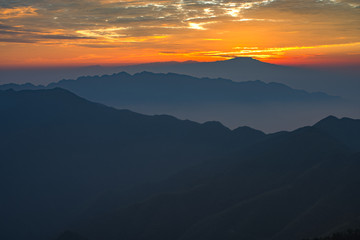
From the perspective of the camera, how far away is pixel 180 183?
396 feet

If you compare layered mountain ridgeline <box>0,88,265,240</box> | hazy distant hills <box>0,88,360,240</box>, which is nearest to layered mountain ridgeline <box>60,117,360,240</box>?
hazy distant hills <box>0,88,360,240</box>

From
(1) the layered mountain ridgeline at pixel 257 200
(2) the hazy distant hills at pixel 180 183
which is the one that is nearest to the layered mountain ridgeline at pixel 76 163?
(2) the hazy distant hills at pixel 180 183

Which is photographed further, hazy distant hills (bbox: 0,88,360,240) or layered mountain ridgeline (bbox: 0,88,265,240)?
layered mountain ridgeline (bbox: 0,88,265,240)

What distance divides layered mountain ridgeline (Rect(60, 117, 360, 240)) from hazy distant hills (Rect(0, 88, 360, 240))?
0.33 meters

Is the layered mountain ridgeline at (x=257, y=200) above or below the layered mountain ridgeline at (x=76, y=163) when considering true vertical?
above

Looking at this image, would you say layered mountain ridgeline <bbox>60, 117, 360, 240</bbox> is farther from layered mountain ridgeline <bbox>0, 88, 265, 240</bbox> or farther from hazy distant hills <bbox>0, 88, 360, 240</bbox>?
layered mountain ridgeline <bbox>0, 88, 265, 240</bbox>

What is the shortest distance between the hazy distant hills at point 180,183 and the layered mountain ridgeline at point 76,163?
1.91 ft

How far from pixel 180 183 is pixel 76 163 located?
81.8 metres

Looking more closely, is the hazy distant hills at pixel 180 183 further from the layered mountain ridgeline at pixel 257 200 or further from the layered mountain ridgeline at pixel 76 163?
the layered mountain ridgeline at pixel 76 163

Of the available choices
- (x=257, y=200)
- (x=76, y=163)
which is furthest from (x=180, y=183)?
(x=76, y=163)

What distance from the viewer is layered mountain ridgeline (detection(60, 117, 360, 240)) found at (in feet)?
241

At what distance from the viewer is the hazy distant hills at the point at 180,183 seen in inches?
3088

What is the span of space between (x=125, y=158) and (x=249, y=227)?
113m

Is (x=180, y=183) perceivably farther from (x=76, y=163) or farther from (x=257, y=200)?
(x=76, y=163)
